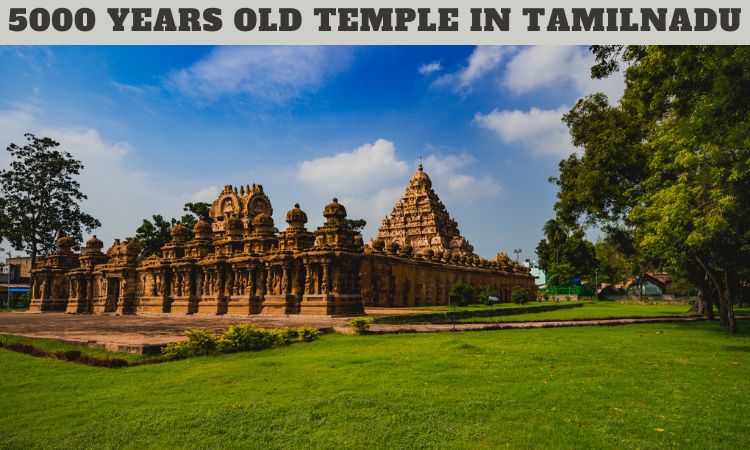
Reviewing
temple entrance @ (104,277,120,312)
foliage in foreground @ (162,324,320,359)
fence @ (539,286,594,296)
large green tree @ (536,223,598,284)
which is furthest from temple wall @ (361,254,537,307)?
large green tree @ (536,223,598,284)

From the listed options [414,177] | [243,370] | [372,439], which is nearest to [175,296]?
[243,370]

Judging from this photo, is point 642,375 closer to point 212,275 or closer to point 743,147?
point 743,147

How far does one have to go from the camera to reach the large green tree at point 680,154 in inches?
451

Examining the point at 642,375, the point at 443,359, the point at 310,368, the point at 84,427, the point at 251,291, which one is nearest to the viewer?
the point at 84,427

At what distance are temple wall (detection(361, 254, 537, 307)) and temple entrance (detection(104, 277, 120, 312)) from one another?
55.5ft

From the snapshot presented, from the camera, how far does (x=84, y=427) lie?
6.41 metres

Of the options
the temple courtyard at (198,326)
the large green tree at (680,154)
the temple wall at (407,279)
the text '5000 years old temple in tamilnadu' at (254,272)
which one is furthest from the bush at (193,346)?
the temple wall at (407,279)

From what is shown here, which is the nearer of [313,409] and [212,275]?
[313,409]

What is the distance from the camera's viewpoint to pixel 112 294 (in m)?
34.7

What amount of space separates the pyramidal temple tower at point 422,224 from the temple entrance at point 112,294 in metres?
29.5

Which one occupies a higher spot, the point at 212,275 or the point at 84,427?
the point at 212,275

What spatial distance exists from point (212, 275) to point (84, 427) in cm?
2205

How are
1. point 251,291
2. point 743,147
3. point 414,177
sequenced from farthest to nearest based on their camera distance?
point 414,177, point 251,291, point 743,147

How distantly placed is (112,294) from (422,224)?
113 feet
